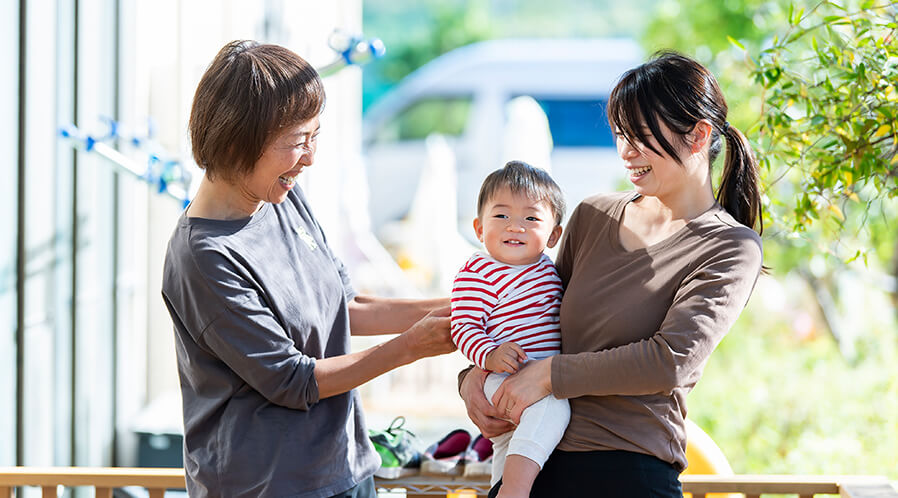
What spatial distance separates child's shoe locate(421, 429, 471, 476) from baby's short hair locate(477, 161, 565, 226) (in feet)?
2.14

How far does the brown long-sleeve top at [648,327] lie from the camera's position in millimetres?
1487

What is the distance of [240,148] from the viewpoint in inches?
60.9

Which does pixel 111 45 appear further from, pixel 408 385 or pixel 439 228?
pixel 439 228

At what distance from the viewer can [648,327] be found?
5.14 ft

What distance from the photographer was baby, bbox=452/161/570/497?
1.70m

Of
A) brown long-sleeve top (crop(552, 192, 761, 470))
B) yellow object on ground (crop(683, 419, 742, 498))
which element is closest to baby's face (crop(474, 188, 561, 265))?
brown long-sleeve top (crop(552, 192, 761, 470))

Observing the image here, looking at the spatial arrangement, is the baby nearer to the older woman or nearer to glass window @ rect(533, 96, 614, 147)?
the older woman

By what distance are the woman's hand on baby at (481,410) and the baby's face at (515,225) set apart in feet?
0.80

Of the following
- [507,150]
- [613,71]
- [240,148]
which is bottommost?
[240,148]

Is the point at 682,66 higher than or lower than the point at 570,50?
lower

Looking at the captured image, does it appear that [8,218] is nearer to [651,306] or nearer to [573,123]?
[651,306]

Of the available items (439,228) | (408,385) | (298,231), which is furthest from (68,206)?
(439,228)

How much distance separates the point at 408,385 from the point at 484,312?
4022 mm

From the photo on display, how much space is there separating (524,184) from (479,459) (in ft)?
2.41
